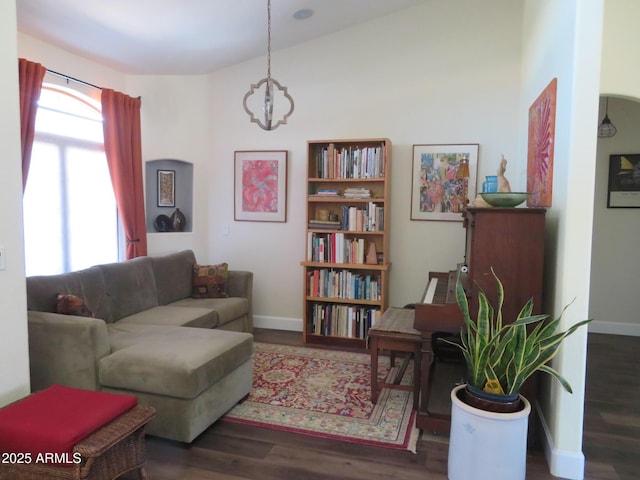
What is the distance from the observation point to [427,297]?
3193 millimetres

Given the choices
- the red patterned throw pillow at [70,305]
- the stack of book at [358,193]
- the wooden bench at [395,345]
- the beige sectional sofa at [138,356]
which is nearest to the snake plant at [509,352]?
the wooden bench at [395,345]

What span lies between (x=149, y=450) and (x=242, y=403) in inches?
28.5

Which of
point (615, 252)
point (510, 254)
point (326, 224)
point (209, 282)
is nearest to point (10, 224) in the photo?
point (209, 282)

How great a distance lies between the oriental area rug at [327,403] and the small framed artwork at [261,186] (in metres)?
1.62

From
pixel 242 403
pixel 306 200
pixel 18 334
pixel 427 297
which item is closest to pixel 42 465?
pixel 18 334

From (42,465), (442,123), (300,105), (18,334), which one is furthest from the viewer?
(300,105)

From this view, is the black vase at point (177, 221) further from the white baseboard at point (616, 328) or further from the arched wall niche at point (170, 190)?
the white baseboard at point (616, 328)

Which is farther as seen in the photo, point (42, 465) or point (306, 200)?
point (306, 200)

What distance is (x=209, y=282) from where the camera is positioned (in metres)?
4.45

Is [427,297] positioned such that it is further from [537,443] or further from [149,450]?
[149,450]

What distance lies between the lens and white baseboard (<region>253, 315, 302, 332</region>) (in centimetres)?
488

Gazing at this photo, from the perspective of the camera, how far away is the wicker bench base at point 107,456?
1.77m

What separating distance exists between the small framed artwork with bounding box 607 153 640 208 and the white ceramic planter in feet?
12.1

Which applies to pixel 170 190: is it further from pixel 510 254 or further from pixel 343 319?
pixel 510 254
